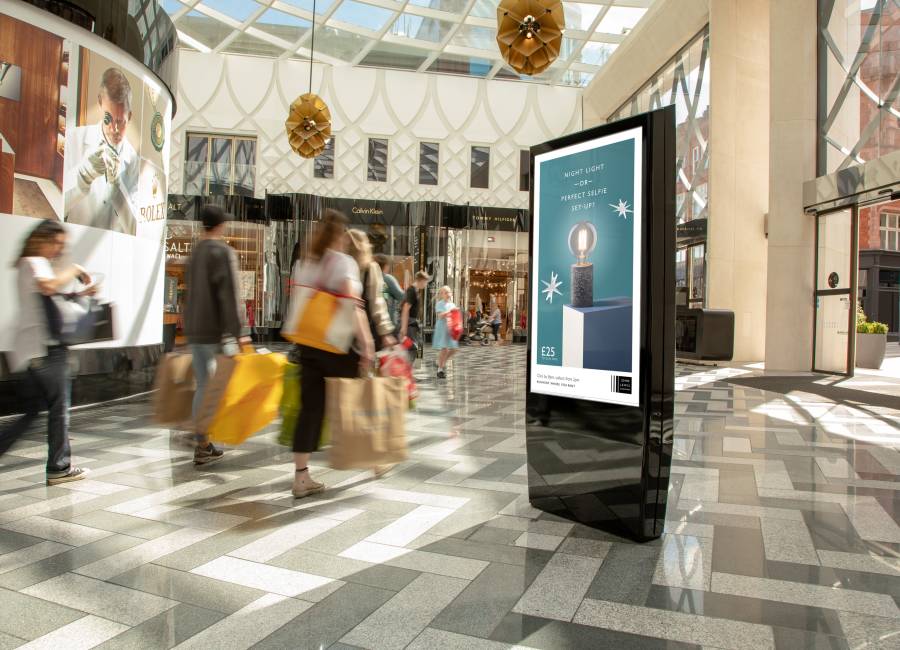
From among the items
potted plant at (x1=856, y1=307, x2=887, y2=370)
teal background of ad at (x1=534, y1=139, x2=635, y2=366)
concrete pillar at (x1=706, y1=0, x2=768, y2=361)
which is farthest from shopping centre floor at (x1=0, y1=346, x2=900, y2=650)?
potted plant at (x1=856, y1=307, x2=887, y2=370)

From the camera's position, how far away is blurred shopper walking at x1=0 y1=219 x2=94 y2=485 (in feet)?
12.7

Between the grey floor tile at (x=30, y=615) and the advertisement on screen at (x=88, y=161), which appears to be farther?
the advertisement on screen at (x=88, y=161)

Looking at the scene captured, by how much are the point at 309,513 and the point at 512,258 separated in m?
21.2

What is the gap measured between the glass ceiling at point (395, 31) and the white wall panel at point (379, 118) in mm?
529

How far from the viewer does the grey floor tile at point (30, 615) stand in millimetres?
2209

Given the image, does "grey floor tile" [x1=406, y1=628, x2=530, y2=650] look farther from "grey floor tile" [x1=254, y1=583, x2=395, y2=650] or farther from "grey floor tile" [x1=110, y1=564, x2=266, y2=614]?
"grey floor tile" [x1=110, y1=564, x2=266, y2=614]

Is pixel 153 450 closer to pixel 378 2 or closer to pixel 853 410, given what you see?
pixel 853 410

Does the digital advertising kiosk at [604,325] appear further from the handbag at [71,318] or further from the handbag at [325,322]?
the handbag at [71,318]

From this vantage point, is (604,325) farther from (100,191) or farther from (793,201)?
(793,201)

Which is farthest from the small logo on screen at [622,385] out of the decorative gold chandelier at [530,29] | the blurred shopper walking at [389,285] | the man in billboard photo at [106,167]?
the man in billboard photo at [106,167]

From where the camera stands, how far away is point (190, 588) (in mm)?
2584

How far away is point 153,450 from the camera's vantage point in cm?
517

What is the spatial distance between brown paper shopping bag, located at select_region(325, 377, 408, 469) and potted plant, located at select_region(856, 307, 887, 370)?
50.5 feet

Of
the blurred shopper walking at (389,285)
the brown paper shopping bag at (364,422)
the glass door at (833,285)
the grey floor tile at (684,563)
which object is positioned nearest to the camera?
the grey floor tile at (684,563)
